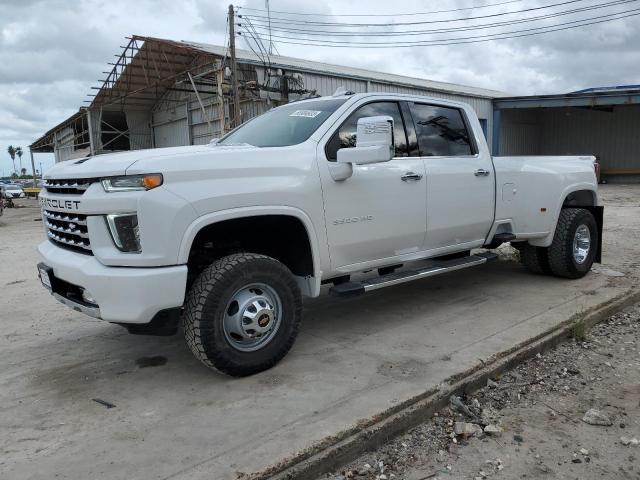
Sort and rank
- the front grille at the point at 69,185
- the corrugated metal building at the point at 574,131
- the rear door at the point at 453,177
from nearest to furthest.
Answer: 1. the front grille at the point at 69,185
2. the rear door at the point at 453,177
3. the corrugated metal building at the point at 574,131

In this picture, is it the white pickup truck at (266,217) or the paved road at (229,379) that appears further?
the white pickup truck at (266,217)

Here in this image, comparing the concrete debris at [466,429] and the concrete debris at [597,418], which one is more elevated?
the concrete debris at [466,429]

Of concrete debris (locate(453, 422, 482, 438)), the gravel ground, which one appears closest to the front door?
the gravel ground

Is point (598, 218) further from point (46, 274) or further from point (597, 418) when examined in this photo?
point (46, 274)

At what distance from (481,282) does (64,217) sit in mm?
4572

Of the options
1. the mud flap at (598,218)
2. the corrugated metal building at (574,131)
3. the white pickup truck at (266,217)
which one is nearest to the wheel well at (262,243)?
the white pickup truck at (266,217)

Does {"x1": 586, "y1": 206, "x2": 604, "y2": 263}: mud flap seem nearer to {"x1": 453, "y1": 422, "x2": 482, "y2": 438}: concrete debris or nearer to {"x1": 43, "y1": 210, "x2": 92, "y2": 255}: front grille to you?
{"x1": 453, "y1": 422, "x2": 482, "y2": 438}: concrete debris

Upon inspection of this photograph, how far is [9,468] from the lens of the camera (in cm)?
265

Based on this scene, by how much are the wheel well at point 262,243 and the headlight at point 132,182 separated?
2.02 ft

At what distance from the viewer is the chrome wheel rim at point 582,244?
6.22 m

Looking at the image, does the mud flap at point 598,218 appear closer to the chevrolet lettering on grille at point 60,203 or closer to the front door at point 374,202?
the front door at point 374,202

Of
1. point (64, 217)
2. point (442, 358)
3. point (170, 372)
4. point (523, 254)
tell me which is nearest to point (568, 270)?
point (523, 254)

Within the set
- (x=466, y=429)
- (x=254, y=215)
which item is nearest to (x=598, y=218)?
(x=466, y=429)

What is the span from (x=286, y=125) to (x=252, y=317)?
173 cm
